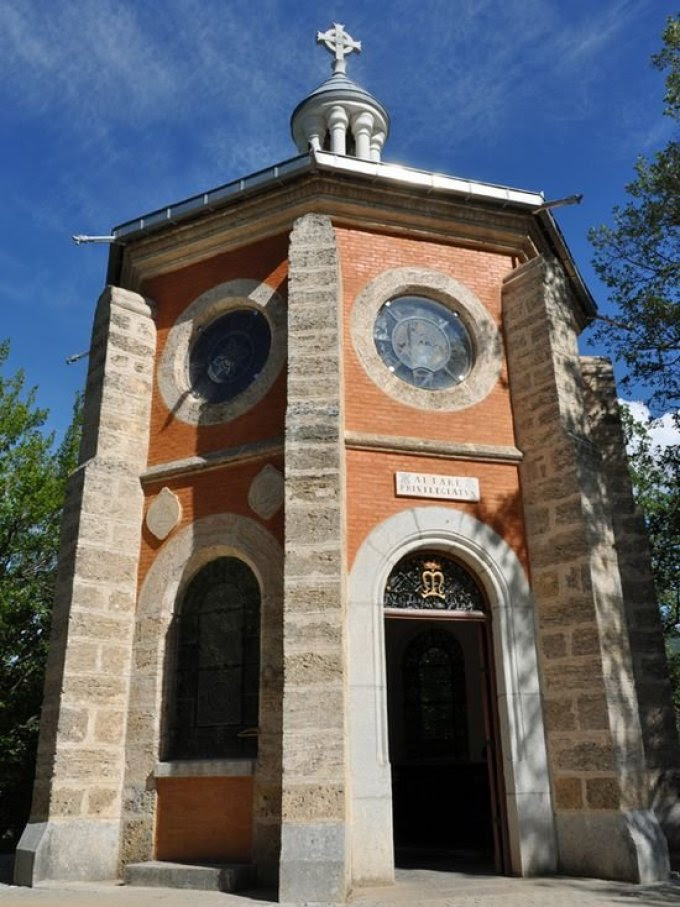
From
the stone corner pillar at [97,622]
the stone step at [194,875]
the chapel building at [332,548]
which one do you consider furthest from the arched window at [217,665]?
the stone step at [194,875]

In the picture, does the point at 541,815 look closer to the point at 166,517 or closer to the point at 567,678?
the point at 567,678

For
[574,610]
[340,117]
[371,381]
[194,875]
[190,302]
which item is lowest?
[194,875]

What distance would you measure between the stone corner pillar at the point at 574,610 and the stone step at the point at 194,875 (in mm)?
3358

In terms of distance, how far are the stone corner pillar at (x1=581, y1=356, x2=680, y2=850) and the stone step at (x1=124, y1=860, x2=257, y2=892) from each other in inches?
221

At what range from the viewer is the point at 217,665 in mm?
9273

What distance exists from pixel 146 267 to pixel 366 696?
7079 millimetres

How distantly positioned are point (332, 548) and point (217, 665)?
2.29 meters

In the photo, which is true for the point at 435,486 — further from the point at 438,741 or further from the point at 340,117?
the point at 340,117

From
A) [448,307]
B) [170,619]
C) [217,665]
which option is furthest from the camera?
[448,307]

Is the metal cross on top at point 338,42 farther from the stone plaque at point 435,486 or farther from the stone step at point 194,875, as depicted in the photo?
the stone step at point 194,875

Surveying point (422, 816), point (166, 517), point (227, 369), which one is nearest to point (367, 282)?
point (227, 369)

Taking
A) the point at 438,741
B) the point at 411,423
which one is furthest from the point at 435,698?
the point at 411,423

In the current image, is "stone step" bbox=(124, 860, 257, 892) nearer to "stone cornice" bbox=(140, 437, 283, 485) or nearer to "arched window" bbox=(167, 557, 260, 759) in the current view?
"arched window" bbox=(167, 557, 260, 759)

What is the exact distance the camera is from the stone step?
757cm
